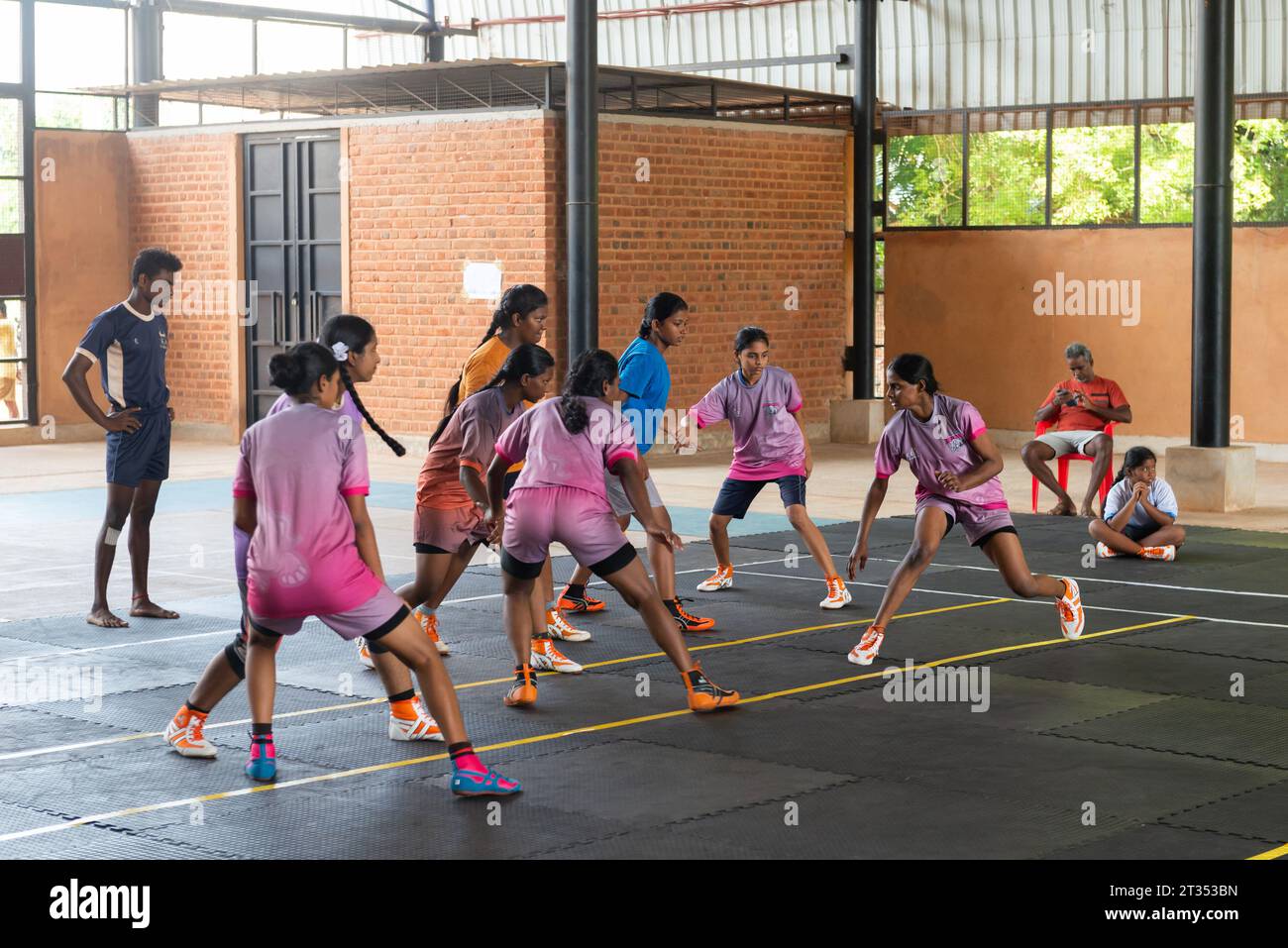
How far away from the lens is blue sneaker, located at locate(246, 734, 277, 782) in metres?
7.19

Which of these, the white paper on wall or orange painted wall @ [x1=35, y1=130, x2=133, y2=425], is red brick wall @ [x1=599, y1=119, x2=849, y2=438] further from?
orange painted wall @ [x1=35, y1=130, x2=133, y2=425]

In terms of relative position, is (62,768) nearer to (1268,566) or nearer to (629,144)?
(1268,566)

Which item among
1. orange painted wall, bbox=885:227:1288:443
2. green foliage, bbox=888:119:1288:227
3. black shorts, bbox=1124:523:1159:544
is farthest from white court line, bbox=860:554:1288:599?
green foliage, bbox=888:119:1288:227

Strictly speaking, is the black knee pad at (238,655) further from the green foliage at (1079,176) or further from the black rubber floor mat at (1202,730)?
the green foliage at (1079,176)

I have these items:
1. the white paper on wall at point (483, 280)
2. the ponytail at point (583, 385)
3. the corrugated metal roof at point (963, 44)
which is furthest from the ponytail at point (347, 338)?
the corrugated metal roof at point (963, 44)

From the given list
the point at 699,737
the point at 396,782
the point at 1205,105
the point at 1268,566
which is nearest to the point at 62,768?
the point at 396,782

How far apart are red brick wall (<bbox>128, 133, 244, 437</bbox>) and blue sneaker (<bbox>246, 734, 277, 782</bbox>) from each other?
1612 cm

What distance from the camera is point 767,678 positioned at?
30.0 feet

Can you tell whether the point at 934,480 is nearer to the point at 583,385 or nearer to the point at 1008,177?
the point at 583,385

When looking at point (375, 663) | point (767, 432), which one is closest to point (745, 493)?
point (767, 432)

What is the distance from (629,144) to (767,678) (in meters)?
11.9

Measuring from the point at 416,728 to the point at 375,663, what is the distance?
1.16 feet

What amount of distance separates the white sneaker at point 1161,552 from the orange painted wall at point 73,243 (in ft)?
48.2

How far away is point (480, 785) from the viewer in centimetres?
687
